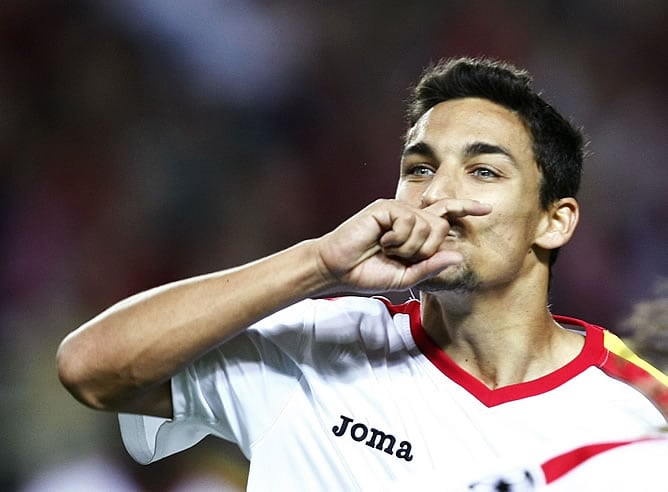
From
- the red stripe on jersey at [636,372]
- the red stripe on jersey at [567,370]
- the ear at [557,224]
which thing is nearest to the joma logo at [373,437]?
the red stripe on jersey at [567,370]

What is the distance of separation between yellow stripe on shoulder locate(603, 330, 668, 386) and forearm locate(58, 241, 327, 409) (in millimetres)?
802

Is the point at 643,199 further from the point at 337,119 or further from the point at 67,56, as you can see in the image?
the point at 67,56

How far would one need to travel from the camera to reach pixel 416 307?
2441 millimetres

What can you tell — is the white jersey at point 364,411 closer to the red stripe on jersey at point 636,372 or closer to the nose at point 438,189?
the red stripe on jersey at point 636,372

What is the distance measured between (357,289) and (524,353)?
1.76ft

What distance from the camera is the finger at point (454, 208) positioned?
1995 millimetres

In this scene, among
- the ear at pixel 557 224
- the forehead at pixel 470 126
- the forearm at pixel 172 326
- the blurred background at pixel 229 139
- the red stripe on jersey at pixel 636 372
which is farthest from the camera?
the blurred background at pixel 229 139

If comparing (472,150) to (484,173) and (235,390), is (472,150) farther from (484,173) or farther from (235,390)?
(235,390)

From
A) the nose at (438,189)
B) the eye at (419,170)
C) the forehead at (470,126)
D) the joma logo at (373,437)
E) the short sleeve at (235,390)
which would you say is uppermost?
the forehead at (470,126)

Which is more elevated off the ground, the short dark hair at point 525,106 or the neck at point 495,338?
the short dark hair at point 525,106

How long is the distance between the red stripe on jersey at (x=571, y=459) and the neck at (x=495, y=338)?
0.30m

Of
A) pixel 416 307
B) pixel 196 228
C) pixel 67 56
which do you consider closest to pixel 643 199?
pixel 196 228

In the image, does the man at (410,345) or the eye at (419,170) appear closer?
the man at (410,345)

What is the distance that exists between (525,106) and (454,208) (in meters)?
0.57
